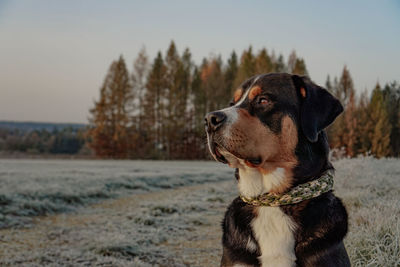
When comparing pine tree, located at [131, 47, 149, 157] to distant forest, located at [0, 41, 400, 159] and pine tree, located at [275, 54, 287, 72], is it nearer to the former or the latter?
distant forest, located at [0, 41, 400, 159]

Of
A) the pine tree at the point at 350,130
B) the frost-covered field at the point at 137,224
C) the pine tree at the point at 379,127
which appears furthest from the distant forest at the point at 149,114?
the frost-covered field at the point at 137,224

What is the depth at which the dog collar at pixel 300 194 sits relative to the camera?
2.51 m

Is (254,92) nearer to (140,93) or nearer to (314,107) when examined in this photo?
(314,107)

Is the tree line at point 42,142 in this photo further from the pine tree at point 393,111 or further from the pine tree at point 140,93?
the pine tree at point 393,111

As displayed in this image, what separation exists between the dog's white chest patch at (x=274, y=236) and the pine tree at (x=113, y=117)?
32.7m

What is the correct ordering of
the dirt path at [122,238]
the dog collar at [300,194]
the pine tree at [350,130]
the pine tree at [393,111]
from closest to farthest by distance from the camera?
1. the dog collar at [300,194]
2. the dirt path at [122,238]
3. the pine tree at [393,111]
4. the pine tree at [350,130]

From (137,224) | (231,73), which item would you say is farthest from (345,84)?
(137,224)

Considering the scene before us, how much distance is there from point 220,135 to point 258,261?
950 millimetres

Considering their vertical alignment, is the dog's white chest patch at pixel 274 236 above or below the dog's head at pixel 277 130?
below

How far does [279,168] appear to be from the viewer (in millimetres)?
2641

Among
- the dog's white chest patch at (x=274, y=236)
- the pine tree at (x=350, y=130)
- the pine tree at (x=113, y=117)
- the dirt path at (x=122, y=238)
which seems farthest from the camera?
the pine tree at (x=113, y=117)

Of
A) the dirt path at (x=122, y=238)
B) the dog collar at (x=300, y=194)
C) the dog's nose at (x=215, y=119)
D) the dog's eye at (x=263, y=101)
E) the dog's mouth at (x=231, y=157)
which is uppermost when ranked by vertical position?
the dog's eye at (x=263, y=101)

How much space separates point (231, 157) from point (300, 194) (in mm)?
592

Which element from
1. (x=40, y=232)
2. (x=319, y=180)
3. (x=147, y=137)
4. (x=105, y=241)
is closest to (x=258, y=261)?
(x=319, y=180)
